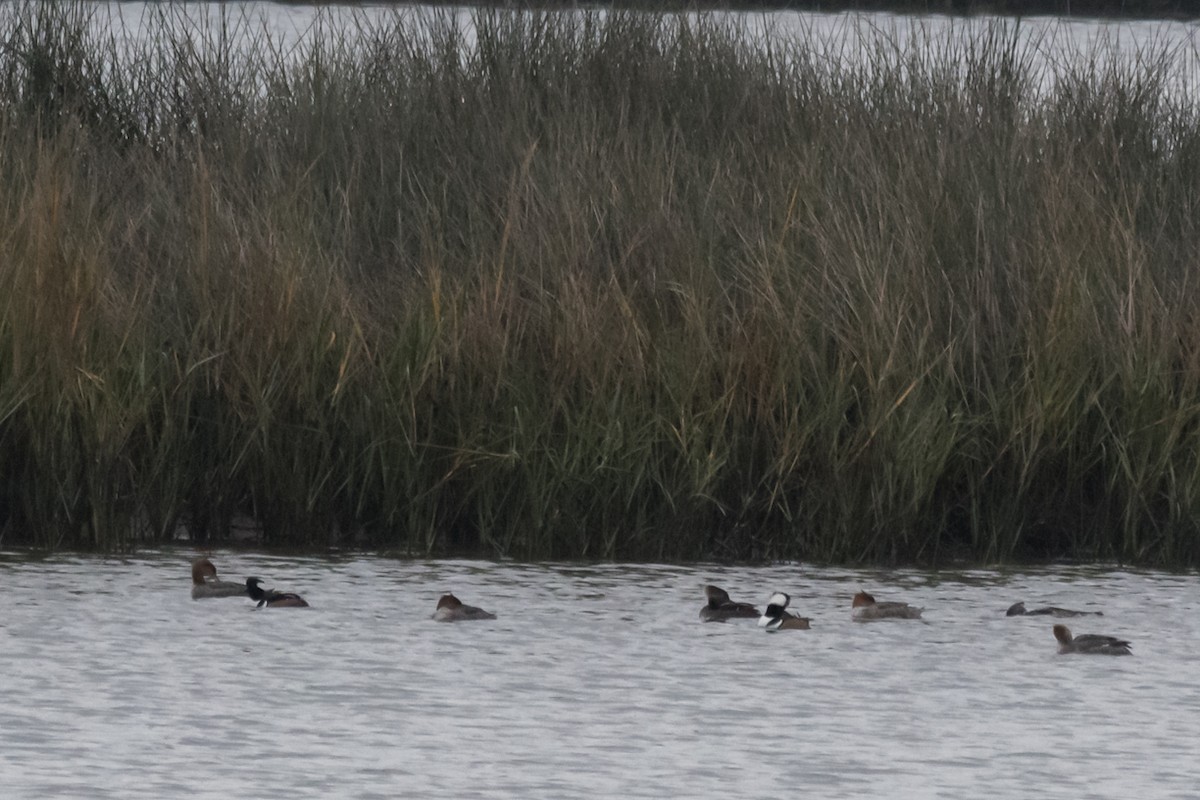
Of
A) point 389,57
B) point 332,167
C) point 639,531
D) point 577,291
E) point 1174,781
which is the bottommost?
point 1174,781

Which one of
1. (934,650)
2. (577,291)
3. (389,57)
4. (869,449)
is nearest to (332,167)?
(389,57)

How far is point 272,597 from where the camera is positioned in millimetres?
9078

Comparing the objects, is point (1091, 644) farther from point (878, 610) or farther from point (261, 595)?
point (261, 595)

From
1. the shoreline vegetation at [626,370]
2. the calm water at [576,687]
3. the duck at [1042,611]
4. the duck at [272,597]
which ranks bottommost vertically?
the calm water at [576,687]

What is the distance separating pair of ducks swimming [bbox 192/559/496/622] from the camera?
8789 millimetres

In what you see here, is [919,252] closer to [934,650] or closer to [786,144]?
[786,144]

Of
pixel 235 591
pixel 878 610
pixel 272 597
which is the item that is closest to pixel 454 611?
pixel 272 597

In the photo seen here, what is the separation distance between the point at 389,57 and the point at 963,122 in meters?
3.45

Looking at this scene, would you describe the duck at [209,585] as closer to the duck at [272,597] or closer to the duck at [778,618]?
the duck at [272,597]

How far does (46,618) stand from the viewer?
29.0 ft

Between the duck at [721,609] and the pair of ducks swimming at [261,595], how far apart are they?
799 millimetres

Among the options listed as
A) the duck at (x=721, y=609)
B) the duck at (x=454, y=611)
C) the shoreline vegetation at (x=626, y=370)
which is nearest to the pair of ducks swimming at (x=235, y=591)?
the duck at (x=454, y=611)

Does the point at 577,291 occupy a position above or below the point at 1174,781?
above

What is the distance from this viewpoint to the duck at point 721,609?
884 cm
